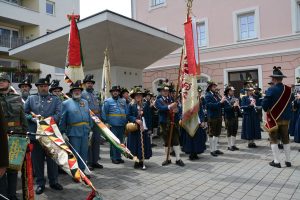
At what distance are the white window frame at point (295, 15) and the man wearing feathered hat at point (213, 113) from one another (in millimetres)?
9613

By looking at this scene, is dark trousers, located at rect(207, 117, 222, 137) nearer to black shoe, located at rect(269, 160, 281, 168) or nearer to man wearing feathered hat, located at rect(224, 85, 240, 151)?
man wearing feathered hat, located at rect(224, 85, 240, 151)

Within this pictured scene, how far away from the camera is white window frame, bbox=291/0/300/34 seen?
50.1 feet

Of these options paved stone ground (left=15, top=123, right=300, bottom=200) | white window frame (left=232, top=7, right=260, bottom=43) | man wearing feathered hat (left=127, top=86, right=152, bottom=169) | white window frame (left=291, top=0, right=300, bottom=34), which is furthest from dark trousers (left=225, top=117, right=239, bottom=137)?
white window frame (left=232, top=7, right=260, bottom=43)

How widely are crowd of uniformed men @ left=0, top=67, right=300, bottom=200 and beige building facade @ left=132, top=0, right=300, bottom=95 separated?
6.87 m

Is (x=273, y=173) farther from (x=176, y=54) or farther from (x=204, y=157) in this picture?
(x=176, y=54)

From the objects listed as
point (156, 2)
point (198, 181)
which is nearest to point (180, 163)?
point (198, 181)

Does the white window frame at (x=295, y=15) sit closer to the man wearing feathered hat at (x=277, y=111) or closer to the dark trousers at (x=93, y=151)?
the man wearing feathered hat at (x=277, y=111)

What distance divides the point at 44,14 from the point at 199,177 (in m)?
25.1

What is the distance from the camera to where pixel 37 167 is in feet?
17.4

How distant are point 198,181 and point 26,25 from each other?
25034 millimetres

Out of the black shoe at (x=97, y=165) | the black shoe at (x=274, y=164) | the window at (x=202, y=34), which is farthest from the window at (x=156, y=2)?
the black shoe at (x=274, y=164)

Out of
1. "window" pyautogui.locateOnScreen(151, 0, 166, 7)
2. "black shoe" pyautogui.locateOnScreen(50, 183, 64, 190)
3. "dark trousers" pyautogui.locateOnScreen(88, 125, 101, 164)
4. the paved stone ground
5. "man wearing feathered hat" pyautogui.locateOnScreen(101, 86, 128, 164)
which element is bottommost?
the paved stone ground

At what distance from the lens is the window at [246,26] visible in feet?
55.3

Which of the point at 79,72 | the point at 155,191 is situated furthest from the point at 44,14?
the point at 155,191
